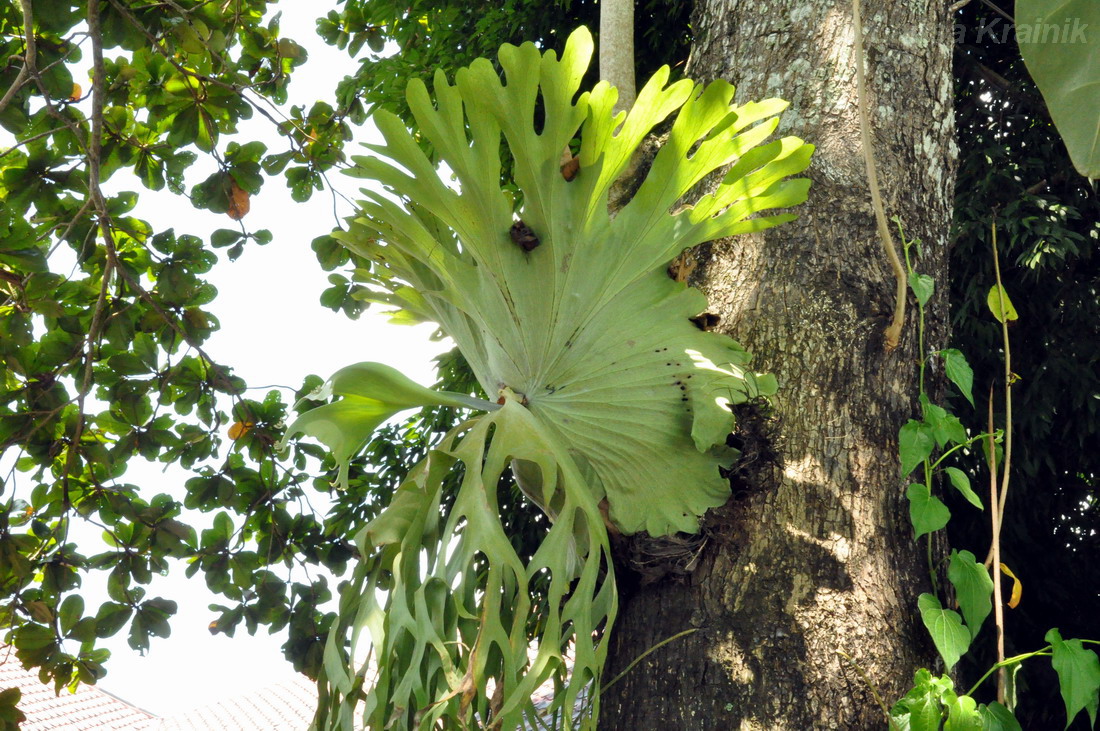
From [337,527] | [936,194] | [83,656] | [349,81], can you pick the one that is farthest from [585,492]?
[349,81]

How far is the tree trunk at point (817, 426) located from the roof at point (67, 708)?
15.5ft

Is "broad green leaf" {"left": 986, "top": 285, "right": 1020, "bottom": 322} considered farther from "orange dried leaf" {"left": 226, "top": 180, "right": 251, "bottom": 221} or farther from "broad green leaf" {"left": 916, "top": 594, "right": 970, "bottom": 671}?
"orange dried leaf" {"left": 226, "top": 180, "right": 251, "bottom": 221}

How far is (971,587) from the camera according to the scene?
1.15 metres

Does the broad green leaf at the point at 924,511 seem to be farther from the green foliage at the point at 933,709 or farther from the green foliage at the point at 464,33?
the green foliage at the point at 464,33

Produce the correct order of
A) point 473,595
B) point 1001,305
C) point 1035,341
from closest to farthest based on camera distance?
point 473,595 < point 1001,305 < point 1035,341

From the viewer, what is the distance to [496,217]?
4.03 ft

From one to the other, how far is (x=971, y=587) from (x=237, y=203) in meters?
1.73

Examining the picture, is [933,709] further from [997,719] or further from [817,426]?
[817,426]

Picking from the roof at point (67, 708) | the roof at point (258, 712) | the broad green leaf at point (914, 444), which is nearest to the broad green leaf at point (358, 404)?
the broad green leaf at point (914, 444)

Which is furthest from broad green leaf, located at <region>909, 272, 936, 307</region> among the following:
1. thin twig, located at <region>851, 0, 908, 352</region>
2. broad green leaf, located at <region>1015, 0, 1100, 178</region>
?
broad green leaf, located at <region>1015, 0, 1100, 178</region>

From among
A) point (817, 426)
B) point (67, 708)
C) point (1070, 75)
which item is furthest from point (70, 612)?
point (67, 708)

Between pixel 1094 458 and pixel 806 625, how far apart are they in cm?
192

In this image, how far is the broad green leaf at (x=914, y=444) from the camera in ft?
3.85

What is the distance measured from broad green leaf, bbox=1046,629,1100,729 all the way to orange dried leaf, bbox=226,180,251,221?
1.80 metres
